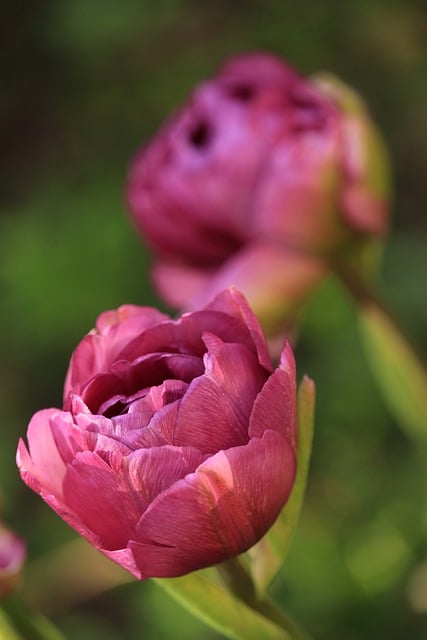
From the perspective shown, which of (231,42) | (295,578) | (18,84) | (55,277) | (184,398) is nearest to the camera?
(184,398)

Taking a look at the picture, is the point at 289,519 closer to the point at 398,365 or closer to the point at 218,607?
the point at 218,607

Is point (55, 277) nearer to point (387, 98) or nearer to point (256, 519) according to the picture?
point (387, 98)

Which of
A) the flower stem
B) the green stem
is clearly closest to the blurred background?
the flower stem

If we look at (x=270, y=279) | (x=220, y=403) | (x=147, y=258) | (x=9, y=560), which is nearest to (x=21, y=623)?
(x=9, y=560)

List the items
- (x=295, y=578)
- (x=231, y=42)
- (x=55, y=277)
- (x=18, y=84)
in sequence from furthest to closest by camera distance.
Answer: (x=18, y=84) < (x=231, y=42) < (x=55, y=277) < (x=295, y=578)

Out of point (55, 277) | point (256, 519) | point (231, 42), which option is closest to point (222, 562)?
point (256, 519)
